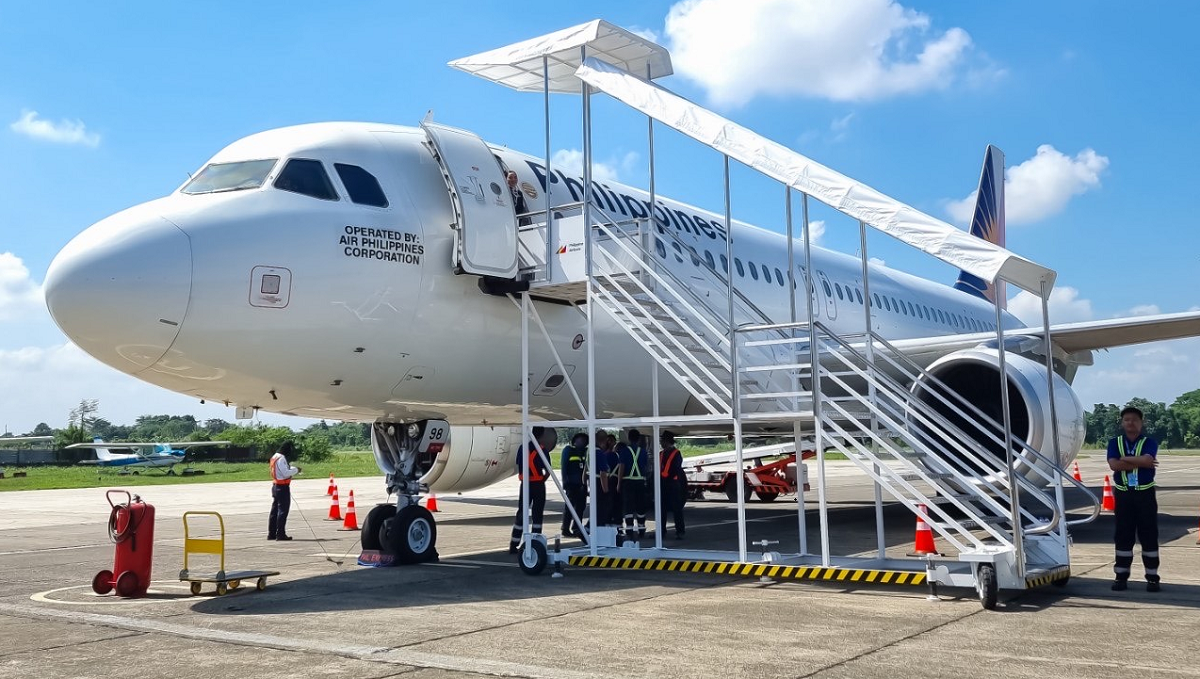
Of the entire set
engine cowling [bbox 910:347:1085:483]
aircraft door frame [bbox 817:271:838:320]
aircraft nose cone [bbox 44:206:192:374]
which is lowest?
engine cowling [bbox 910:347:1085:483]

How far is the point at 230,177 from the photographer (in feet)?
26.5

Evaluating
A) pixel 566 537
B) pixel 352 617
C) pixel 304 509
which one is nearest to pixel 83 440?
pixel 304 509

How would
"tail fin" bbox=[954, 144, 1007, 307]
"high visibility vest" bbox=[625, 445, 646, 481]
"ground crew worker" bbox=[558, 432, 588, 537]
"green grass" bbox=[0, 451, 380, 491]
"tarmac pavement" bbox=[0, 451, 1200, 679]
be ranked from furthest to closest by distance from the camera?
1. "green grass" bbox=[0, 451, 380, 491]
2. "tail fin" bbox=[954, 144, 1007, 307]
3. "high visibility vest" bbox=[625, 445, 646, 481]
4. "ground crew worker" bbox=[558, 432, 588, 537]
5. "tarmac pavement" bbox=[0, 451, 1200, 679]

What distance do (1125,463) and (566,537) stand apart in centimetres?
638

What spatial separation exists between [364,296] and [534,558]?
2.62 metres

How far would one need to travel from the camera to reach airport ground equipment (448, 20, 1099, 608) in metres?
7.16

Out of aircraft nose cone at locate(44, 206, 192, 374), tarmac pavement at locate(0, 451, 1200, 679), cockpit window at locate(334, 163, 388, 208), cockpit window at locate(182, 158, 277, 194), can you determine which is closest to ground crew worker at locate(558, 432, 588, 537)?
tarmac pavement at locate(0, 451, 1200, 679)

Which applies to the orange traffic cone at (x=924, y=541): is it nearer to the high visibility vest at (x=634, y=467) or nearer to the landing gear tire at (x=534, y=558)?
the landing gear tire at (x=534, y=558)

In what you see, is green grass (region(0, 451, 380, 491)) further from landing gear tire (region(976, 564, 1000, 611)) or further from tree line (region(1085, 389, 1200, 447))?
tree line (region(1085, 389, 1200, 447))

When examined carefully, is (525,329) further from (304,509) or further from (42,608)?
(304,509)

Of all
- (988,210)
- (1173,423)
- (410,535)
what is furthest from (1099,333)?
(1173,423)

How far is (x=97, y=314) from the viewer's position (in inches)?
271

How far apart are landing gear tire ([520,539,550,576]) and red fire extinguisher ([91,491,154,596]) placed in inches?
117

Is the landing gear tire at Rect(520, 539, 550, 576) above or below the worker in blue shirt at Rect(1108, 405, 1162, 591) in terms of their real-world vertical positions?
below
